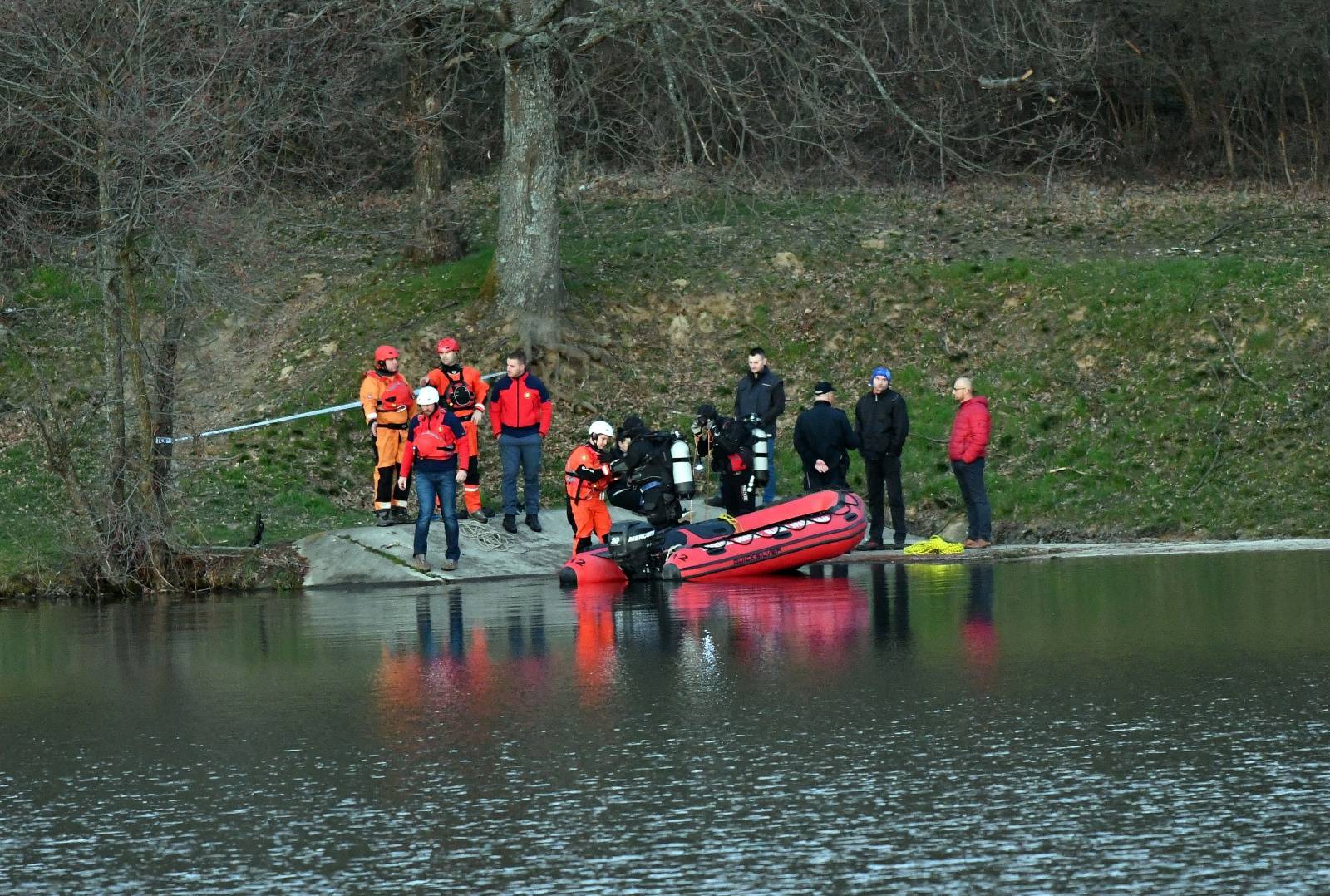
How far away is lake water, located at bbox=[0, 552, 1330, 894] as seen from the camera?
683cm

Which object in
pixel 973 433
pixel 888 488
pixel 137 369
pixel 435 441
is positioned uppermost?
pixel 137 369

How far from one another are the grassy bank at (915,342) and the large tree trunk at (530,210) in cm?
47

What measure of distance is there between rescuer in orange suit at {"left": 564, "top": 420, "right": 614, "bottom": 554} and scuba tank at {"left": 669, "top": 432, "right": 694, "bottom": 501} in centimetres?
83

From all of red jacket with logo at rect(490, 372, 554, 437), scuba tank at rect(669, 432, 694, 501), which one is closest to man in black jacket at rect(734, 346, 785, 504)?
scuba tank at rect(669, 432, 694, 501)

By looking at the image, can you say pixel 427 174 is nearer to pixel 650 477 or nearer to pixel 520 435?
pixel 520 435

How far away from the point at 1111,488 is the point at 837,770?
55.5 feet

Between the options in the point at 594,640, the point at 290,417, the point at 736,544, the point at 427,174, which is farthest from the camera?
the point at 427,174

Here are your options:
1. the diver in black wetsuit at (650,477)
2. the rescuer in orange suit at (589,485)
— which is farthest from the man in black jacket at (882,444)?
the rescuer in orange suit at (589,485)

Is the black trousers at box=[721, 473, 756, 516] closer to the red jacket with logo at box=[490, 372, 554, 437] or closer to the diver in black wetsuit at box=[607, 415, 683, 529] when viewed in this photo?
→ the diver in black wetsuit at box=[607, 415, 683, 529]

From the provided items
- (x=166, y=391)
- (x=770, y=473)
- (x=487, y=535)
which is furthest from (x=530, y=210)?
(x=166, y=391)

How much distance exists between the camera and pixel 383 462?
71.4ft

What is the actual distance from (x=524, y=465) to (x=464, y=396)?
106 cm

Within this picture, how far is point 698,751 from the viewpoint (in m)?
8.90

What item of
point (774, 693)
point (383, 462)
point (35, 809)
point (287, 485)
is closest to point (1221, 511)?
point (383, 462)
